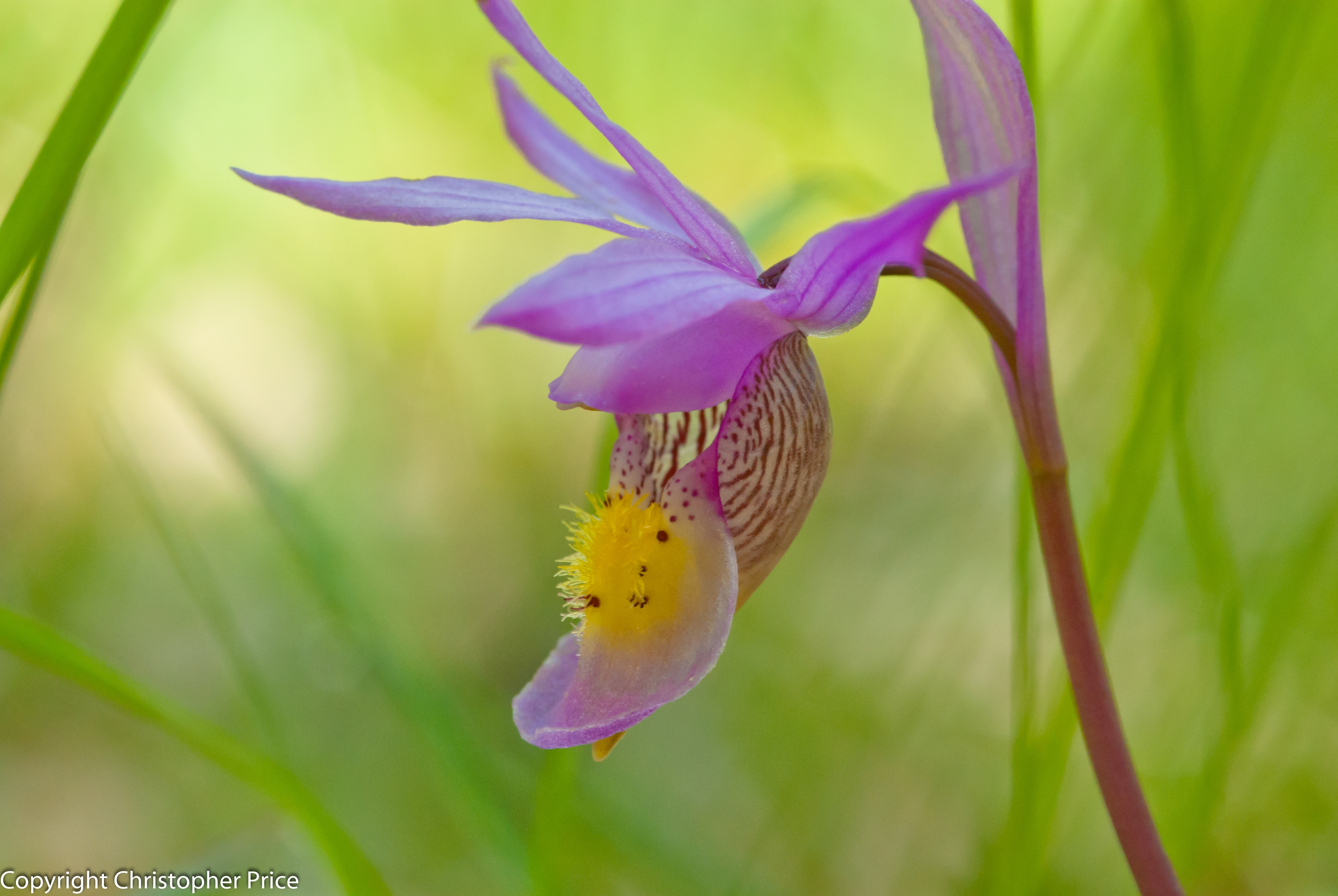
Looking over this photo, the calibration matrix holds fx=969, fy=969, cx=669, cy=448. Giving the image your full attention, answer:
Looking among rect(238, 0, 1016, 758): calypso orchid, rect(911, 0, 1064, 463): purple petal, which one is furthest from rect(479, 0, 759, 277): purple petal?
rect(911, 0, 1064, 463): purple petal

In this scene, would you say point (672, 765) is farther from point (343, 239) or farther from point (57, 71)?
point (57, 71)

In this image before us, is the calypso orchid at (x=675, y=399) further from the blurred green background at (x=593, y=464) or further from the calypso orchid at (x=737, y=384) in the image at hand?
the blurred green background at (x=593, y=464)

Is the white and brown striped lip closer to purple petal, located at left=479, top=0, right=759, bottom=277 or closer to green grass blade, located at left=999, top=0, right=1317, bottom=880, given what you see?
purple petal, located at left=479, top=0, right=759, bottom=277

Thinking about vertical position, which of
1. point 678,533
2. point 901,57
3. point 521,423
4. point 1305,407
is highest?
point 901,57

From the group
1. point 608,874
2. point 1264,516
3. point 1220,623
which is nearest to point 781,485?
point 1220,623

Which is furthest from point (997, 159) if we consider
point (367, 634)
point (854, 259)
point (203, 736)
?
point (367, 634)

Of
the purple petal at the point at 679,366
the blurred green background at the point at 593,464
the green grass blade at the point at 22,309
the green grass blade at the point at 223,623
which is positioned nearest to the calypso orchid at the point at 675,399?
the purple petal at the point at 679,366
